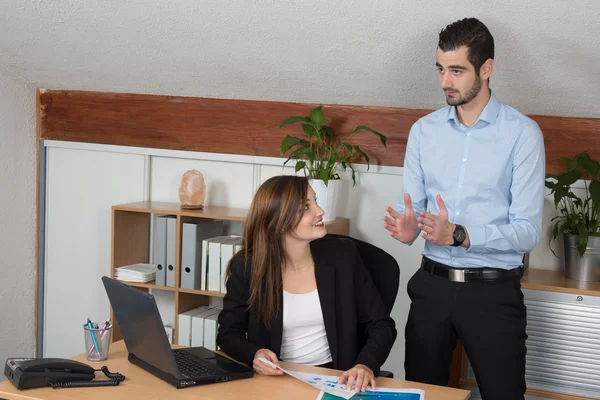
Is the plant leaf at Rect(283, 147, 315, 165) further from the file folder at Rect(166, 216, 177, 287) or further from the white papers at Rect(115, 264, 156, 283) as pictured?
the white papers at Rect(115, 264, 156, 283)

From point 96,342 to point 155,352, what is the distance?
25cm

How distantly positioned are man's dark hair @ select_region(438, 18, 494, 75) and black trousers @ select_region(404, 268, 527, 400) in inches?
31.2

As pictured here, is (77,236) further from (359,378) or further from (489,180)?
(359,378)

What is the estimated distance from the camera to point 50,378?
2193 millimetres

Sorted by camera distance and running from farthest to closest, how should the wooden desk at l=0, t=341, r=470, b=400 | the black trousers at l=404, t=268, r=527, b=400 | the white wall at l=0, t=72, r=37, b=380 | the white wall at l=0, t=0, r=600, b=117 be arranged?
the white wall at l=0, t=72, r=37, b=380 < the white wall at l=0, t=0, r=600, b=117 < the black trousers at l=404, t=268, r=527, b=400 < the wooden desk at l=0, t=341, r=470, b=400

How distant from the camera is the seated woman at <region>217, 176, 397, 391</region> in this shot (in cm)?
266

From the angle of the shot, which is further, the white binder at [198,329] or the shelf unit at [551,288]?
the white binder at [198,329]

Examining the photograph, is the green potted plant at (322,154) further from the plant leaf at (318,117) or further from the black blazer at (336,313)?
the black blazer at (336,313)

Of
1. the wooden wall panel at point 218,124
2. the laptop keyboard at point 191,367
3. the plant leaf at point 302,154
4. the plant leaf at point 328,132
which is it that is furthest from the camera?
the plant leaf at point 328,132

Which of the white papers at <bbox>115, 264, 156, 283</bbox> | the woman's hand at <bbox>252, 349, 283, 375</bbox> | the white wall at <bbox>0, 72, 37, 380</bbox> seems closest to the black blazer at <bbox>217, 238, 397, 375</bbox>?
the woman's hand at <bbox>252, 349, 283, 375</bbox>

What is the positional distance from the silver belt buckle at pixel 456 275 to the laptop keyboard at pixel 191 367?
39.0 inches

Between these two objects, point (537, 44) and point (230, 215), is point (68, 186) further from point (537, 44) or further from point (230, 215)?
point (537, 44)

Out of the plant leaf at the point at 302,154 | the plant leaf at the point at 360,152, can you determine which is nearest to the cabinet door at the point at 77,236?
the plant leaf at the point at 302,154

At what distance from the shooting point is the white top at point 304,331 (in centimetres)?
268
